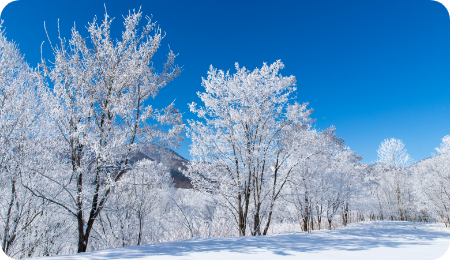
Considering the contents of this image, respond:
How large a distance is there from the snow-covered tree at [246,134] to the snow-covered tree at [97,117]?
2.60m

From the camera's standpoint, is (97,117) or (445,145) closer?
(97,117)

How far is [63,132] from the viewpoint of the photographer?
4.52 metres

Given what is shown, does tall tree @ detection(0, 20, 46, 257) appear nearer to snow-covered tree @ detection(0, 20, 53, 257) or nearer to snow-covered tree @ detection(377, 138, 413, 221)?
snow-covered tree @ detection(0, 20, 53, 257)

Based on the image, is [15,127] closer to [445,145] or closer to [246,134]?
[246,134]

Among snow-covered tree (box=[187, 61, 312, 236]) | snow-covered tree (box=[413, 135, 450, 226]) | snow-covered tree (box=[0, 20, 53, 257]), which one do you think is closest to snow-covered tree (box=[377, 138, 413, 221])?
snow-covered tree (box=[413, 135, 450, 226])

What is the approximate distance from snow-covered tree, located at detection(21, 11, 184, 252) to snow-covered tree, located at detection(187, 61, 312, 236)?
2.60 m

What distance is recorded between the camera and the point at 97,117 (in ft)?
15.8

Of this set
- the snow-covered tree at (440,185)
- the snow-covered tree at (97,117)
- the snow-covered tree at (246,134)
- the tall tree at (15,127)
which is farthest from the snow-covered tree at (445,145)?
the tall tree at (15,127)

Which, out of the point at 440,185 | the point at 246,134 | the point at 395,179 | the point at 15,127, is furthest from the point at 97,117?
the point at 395,179

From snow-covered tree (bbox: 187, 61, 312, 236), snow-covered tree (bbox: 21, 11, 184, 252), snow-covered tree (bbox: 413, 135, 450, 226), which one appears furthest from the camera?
snow-covered tree (bbox: 413, 135, 450, 226)

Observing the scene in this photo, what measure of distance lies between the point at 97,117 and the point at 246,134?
4888mm

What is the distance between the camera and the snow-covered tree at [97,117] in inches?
173

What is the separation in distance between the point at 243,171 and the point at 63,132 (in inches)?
211

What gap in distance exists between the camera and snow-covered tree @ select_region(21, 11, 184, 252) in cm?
439
